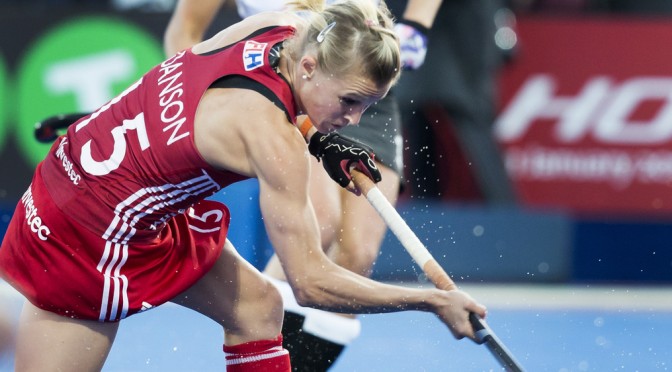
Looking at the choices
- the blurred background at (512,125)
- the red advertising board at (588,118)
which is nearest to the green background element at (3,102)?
the blurred background at (512,125)

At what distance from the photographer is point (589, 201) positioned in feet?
27.5

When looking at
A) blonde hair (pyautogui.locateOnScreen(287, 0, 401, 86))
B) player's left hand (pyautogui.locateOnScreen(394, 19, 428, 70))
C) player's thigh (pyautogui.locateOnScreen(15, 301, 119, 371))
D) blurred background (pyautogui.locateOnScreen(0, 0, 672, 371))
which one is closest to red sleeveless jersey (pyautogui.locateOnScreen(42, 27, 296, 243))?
blonde hair (pyautogui.locateOnScreen(287, 0, 401, 86))

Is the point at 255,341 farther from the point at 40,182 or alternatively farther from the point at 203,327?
the point at 203,327

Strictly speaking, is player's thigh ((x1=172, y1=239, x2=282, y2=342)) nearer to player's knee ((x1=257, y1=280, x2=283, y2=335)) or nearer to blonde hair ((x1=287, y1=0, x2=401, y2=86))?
player's knee ((x1=257, y1=280, x2=283, y2=335))

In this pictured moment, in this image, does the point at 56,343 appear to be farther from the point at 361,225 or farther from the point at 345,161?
the point at 361,225

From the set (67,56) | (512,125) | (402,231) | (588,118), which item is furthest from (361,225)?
(588,118)

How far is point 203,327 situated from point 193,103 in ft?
9.22

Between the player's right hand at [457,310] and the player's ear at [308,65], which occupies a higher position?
the player's ear at [308,65]

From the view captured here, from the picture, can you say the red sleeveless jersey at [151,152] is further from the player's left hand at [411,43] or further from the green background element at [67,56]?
the green background element at [67,56]

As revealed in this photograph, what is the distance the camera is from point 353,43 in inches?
129

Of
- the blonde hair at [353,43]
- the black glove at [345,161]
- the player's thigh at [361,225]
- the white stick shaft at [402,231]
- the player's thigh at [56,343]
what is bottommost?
the player's thigh at [56,343]

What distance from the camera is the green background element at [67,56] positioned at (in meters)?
7.57

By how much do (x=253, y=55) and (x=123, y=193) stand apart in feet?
1.64

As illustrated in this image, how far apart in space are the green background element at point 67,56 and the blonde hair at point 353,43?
4326 mm
